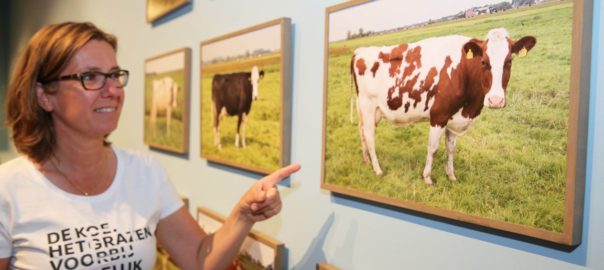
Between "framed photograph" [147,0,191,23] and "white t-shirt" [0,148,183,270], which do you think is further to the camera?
"framed photograph" [147,0,191,23]

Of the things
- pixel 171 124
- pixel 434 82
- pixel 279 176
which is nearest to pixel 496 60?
pixel 434 82

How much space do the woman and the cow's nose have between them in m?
0.45

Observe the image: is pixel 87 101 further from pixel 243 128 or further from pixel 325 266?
pixel 325 266

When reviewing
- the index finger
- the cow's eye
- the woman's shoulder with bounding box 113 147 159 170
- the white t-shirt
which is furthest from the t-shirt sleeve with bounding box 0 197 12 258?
the cow's eye

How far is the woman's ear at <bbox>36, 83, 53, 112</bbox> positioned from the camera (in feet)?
3.32

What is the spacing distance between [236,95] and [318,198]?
0.42m

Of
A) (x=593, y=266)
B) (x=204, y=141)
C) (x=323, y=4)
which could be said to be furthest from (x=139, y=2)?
(x=593, y=266)

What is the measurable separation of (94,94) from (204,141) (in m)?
0.53

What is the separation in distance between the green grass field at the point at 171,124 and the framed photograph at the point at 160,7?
22 cm

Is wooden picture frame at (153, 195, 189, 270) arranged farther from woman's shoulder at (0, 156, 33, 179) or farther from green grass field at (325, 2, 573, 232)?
green grass field at (325, 2, 573, 232)

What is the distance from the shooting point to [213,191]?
1.50m

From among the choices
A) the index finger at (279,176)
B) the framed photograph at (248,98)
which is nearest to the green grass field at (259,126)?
the framed photograph at (248,98)

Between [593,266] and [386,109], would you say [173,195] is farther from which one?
[593,266]

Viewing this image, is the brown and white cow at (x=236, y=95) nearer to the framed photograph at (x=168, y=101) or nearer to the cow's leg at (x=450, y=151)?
the framed photograph at (x=168, y=101)
